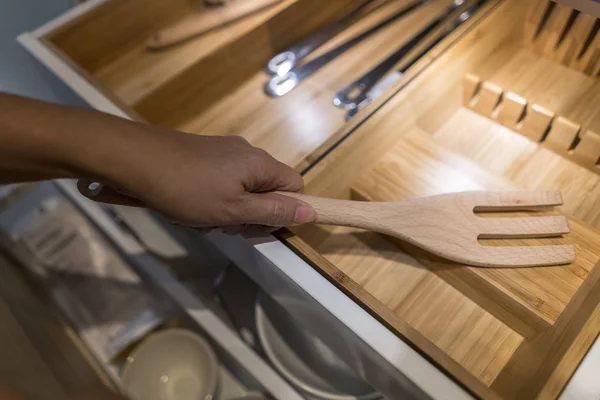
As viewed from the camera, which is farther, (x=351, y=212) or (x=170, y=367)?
(x=170, y=367)

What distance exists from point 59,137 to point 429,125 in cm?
53

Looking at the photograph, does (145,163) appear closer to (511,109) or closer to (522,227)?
(522,227)

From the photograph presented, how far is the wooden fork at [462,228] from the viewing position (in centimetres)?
55

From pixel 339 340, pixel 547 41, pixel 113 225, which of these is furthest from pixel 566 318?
pixel 113 225

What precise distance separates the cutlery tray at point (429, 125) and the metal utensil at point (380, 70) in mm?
27

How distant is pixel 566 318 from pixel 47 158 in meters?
0.55

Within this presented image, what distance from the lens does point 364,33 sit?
2.65ft

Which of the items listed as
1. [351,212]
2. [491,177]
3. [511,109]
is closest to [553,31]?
[511,109]

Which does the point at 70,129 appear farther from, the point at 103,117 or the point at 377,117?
the point at 377,117

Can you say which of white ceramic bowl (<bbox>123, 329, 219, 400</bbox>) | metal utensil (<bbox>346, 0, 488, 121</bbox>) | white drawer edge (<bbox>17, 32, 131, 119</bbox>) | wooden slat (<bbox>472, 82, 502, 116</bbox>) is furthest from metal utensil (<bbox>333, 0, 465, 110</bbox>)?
white ceramic bowl (<bbox>123, 329, 219, 400</bbox>)

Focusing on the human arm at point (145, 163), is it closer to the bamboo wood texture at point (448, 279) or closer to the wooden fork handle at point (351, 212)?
the wooden fork handle at point (351, 212)

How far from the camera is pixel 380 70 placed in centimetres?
72

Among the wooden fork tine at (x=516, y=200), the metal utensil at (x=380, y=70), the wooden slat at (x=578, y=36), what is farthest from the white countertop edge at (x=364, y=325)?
the wooden slat at (x=578, y=36)

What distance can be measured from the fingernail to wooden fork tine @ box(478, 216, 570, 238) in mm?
211
